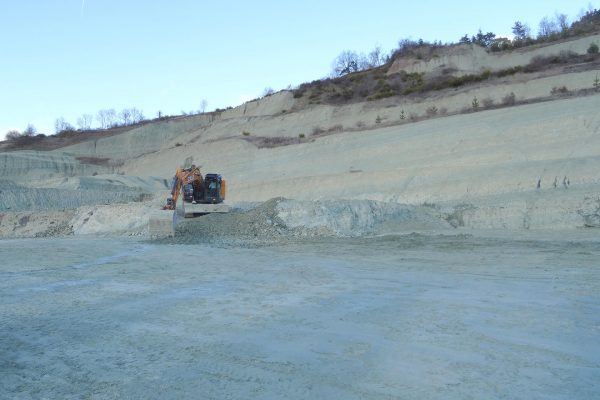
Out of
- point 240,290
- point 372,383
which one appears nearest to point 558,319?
point 372,383

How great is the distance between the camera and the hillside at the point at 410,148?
821 inches

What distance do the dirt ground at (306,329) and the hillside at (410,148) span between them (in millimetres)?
8988

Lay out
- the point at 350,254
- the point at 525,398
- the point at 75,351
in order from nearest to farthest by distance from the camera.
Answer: the point at 525,398 → the point at 75,351 → the point at 350,254

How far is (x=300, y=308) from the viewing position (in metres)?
8.23

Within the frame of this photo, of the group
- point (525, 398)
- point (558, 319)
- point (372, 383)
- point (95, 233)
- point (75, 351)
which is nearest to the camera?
point (525, 398)

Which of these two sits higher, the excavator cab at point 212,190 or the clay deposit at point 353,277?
the excavator cab at point 212,190

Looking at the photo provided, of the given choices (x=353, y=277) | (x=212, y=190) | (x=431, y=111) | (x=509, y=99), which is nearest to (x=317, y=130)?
(x=431, y=111)

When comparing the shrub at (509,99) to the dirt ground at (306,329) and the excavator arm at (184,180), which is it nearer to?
the excavator arm at (184,180)

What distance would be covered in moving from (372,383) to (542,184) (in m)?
17.5

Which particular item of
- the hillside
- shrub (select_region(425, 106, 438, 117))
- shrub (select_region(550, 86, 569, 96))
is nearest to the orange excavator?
the hillside

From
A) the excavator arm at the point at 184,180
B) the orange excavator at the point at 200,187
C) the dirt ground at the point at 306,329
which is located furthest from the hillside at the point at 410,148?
the dirt ground at the point at 306,329

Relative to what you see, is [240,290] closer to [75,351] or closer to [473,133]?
[75,351]

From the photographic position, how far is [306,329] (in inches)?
277

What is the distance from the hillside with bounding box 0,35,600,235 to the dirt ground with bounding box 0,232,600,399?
29.5 ft
